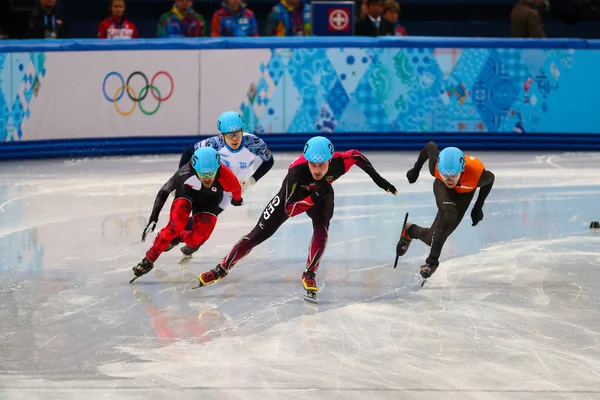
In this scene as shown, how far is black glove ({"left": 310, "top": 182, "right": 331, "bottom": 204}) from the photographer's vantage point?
7887 millimetres

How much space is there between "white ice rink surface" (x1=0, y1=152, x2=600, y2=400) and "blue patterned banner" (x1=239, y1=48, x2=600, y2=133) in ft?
10.5

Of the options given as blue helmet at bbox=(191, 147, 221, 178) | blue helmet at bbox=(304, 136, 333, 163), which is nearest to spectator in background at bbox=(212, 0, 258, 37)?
blue helmet at bbox=(191, 147, 221, 178)

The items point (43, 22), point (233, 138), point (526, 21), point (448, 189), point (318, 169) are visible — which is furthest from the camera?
point (526, 21)

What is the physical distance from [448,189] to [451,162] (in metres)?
0.54

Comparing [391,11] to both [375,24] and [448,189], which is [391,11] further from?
[448,189]

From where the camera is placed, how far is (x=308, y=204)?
798 cm

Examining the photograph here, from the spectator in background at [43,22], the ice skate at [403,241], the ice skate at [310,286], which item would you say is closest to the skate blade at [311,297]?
the ice skate at [310,286]

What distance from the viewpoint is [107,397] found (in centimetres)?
570

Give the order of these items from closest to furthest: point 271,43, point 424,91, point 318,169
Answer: point 318,169
point 271,43
point 424,91

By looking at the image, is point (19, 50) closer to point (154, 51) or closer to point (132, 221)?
point (154, 51)

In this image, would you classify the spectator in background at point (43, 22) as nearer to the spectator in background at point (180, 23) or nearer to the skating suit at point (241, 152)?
the spectator in background at point (180, 23)

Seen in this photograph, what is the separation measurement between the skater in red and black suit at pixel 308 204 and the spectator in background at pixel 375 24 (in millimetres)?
7387

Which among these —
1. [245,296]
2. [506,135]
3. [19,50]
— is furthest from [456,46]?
[245,296]

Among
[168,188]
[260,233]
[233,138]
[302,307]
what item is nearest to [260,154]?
[233,138]
